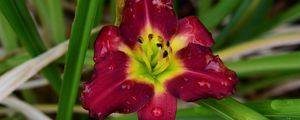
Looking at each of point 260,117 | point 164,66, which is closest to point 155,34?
point 164,66

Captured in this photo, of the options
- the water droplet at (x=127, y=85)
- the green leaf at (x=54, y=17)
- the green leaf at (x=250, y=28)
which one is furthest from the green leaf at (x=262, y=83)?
the water droplet at (x=127, y=85)

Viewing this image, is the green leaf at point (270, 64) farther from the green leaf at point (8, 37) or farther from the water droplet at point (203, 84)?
the green leaf at point (8, 37)

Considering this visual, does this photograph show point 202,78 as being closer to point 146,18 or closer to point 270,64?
point 146,18

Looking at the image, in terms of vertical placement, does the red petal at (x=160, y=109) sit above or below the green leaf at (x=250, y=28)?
below

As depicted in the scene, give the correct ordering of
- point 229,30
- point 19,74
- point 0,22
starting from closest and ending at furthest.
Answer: point 19,74 < point 0,22 < point 229,30

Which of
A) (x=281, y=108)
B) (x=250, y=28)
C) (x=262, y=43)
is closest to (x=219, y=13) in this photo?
(x=262, y=43)

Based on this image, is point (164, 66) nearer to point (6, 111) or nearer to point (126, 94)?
point (126, 94)
